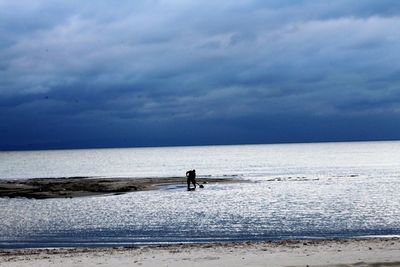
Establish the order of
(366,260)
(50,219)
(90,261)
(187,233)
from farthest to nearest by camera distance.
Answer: (50,219) → (187,233) → (90,261) → (366,260)

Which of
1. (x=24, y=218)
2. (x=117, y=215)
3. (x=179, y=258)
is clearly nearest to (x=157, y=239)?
(x=179, y=258)

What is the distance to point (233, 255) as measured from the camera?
2350cm

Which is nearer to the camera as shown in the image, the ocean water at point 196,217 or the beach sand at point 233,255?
the beach sand at point 233,255

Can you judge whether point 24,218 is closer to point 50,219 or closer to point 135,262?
point 50,219

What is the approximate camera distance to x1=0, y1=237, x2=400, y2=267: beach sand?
21.4 m

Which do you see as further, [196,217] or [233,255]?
[196,217]

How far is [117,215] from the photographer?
44.5 m

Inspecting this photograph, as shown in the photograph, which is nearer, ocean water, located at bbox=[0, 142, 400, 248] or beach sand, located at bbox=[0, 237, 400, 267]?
beach sand, located at bbox=[0, 237, 400, 267]

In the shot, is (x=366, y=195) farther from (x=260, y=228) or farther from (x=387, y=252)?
(x=387, y=252)

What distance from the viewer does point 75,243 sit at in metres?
32.2

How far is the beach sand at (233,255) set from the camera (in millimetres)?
21380

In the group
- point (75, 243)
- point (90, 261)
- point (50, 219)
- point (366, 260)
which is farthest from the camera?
point (50, 219)

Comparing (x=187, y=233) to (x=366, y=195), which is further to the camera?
(x=366, y=195)

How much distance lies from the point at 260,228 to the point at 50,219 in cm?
1702
